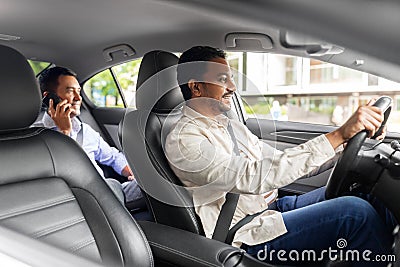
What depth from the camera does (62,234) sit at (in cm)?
122

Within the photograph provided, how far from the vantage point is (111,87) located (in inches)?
116

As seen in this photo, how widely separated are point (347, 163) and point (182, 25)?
25.8 inches

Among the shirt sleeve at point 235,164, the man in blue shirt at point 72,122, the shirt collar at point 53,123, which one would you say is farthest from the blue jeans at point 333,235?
the shirt collar at point 53,123

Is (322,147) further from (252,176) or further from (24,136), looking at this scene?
(24,136)

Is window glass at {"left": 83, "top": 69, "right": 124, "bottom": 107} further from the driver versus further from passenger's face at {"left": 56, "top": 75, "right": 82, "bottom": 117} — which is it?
the driver

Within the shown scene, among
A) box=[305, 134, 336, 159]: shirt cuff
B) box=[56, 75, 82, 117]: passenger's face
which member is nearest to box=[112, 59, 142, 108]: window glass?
box=[56, 75, 82, 117]: passenger's face

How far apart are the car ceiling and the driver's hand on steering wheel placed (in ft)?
0.82

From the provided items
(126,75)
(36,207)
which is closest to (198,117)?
(36,207)

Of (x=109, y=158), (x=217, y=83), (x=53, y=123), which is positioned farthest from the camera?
(x=109, y=158)

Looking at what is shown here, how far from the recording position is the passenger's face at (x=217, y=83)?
4.95ft

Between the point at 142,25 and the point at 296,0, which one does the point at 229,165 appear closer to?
the point at 142,25

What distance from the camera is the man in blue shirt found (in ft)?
7.29

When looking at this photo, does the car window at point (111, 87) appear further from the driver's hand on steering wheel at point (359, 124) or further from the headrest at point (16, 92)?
the driver's hand on steering wheel at point (359, 124)

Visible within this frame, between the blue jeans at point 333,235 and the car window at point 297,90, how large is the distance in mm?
238
